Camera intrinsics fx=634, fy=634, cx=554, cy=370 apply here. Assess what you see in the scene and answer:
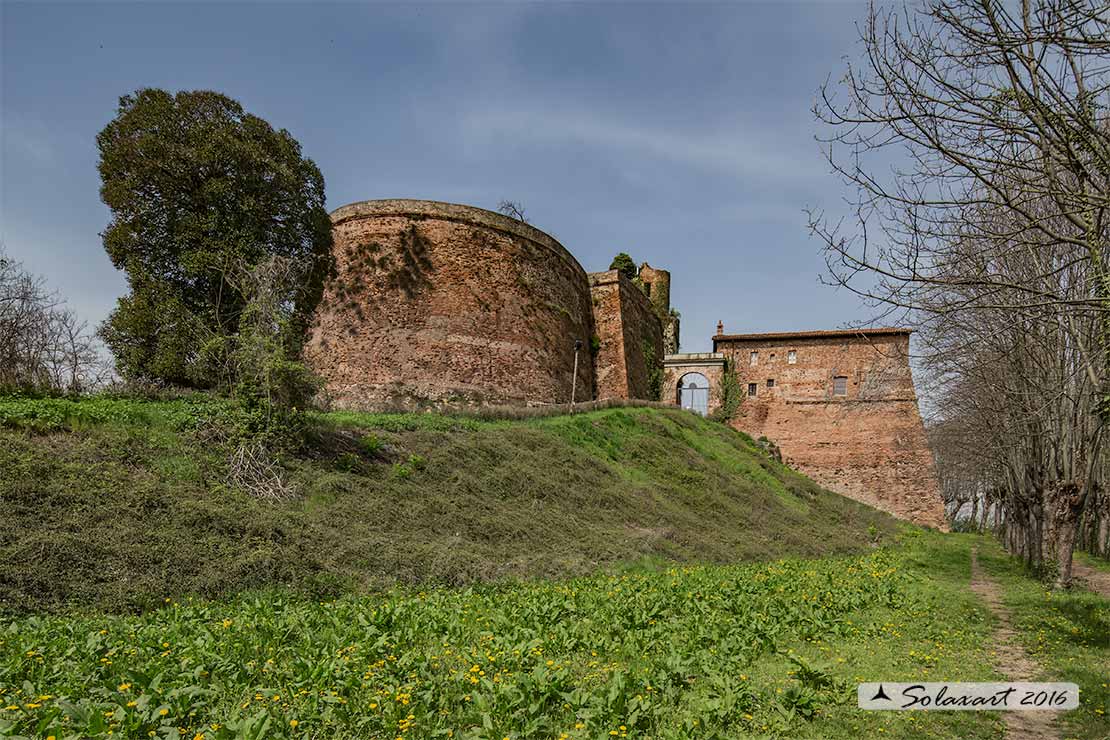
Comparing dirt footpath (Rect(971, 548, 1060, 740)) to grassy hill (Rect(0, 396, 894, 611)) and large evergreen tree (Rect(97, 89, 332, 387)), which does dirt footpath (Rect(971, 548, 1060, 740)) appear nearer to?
grassy hill (Rect(0, 396, 894, 611))

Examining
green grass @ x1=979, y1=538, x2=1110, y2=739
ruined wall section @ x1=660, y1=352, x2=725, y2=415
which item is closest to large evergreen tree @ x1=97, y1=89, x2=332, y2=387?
green grass @ x1=979, y1=538, x2=1110, y2=739

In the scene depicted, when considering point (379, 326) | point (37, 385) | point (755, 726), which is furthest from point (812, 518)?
point (37, 385)

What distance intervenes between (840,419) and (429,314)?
25.9 metres

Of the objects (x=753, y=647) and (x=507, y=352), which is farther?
(x=507, y=352)

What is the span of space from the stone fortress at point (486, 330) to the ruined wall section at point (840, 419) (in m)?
0.12

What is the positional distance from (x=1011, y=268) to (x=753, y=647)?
9.04 m

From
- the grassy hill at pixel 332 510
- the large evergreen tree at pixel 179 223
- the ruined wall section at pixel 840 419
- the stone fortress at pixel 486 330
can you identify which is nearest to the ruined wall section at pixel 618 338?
the stone fortress at pixel 486 330

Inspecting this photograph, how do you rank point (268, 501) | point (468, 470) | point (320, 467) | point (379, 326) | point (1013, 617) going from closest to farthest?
point (1013, 617)
point (268, 501)
point (320, 467)
point (468, 470)
point (379, 326)

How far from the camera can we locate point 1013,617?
9.12 meters

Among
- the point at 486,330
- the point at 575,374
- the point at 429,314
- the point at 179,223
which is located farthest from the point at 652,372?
the point at 179,223

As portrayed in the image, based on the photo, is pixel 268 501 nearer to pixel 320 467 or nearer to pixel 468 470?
pixel 320 467

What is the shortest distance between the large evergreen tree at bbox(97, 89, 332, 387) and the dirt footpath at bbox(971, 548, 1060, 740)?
43.5ft

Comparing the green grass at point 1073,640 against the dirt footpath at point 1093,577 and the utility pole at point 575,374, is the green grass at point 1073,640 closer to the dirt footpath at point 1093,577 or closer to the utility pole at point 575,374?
the dirt footpath at point 1093,577

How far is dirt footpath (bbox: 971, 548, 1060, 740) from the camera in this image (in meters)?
4.45
